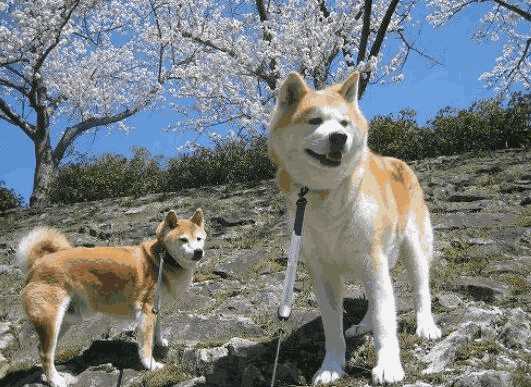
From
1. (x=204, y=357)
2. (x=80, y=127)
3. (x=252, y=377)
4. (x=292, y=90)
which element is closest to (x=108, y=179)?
(x=80, y=127)

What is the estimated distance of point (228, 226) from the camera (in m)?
9.57

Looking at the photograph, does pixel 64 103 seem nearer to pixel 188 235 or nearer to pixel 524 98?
pixel 524 98

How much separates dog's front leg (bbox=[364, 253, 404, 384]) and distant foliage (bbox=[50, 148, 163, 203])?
1070 centimetres

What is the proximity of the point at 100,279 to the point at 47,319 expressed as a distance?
489 mm

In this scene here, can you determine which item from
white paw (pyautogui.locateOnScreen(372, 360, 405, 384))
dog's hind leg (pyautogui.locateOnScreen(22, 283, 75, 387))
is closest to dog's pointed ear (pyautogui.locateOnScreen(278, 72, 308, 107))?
white paw (pyautogui.locateOnScreen(372, 360, 405, 384))

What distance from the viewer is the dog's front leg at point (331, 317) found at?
3.91m

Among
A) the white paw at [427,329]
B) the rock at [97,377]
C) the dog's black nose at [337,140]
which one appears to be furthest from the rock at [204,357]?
the dog's black nose at [337,140]

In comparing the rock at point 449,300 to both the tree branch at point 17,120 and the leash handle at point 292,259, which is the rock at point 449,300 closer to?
the leash handle at point 292,259

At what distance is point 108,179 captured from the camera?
14.6 metres

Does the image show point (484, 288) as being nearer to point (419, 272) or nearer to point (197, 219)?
point (419, 272)

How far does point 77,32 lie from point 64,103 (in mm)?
2323

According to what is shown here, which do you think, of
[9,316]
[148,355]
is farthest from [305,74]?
[148,355]

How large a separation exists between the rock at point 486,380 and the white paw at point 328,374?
65 cm

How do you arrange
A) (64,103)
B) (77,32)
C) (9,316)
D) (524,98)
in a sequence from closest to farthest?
→ (9,316) < (524,98) < (77,32) < (64,103)
